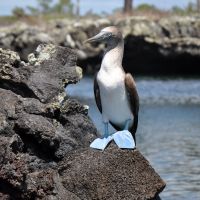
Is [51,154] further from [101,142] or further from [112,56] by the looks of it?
[112,56]

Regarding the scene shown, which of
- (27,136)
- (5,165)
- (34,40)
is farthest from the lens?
(34,40)

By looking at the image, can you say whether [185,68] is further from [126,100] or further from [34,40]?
[126,100]

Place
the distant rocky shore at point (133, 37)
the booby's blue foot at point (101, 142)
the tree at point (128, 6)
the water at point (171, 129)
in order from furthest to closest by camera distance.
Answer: the tree at point (128, 6) → the distant rocky shore at point (133, 37) → the water at point (171, 129) → the booby's blue foot at point (101, 142)

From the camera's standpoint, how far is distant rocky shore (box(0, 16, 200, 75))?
171 feet

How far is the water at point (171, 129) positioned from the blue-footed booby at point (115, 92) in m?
4.26

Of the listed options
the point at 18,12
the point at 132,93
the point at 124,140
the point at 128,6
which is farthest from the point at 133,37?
the point at 124,140

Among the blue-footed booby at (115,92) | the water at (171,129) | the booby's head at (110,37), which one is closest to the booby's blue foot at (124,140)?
the blue-footed booby at (115,92)

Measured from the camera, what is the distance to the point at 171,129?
26.3 metres

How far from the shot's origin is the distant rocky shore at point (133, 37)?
171ft

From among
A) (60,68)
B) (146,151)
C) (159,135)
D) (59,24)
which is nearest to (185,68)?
(59,24)

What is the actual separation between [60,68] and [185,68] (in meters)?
47.1

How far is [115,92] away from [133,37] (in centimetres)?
4252

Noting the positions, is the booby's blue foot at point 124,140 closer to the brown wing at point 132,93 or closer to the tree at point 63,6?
the brown wing at point 132,93

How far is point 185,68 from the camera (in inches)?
2249
